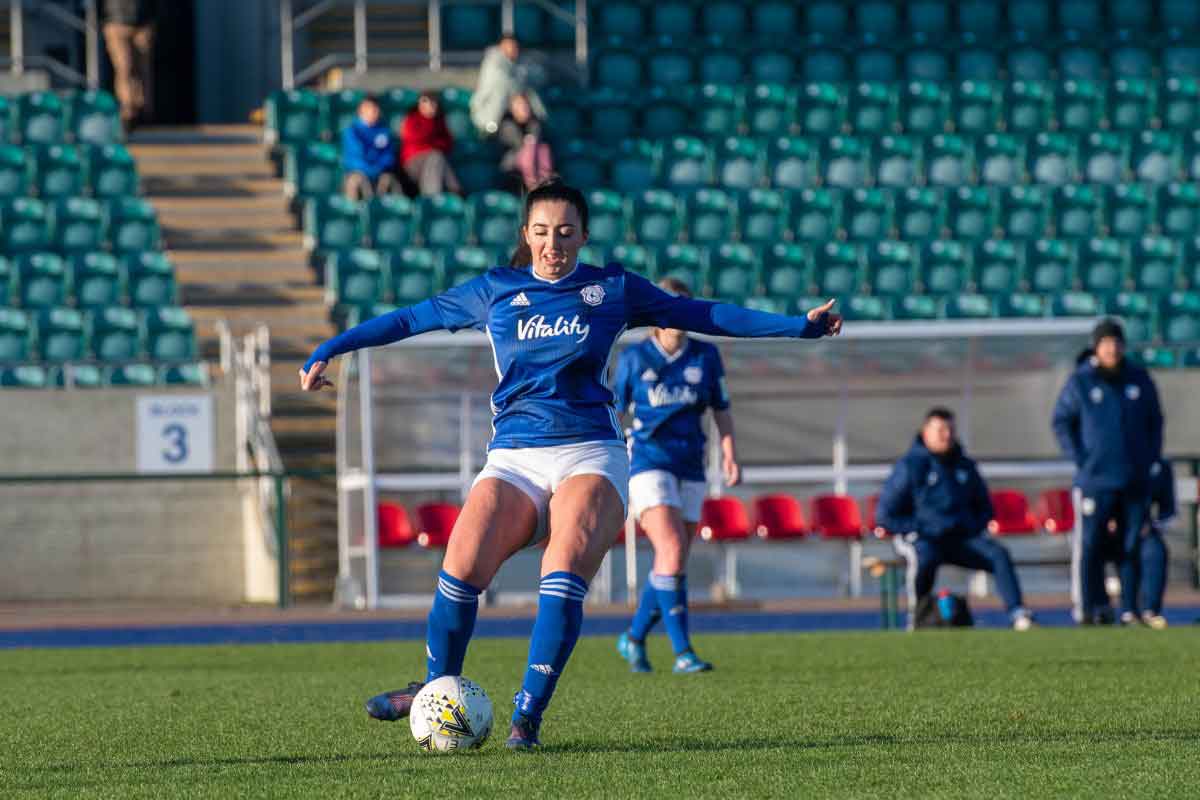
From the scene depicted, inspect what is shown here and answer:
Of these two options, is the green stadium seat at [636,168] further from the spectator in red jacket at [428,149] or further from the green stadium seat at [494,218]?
the spectator in red jacket at [428,149]

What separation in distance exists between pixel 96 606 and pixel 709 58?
10.1m

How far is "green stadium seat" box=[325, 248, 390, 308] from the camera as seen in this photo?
20.7 m

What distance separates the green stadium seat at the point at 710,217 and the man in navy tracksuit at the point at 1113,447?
8444mm

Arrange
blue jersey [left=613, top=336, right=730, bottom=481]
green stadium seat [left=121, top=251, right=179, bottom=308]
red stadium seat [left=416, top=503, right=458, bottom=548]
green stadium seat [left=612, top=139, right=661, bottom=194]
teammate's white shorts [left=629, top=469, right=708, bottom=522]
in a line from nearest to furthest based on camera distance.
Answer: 1. teammate's white shorts [left=629, top=469, right=708, bottom=522]
2. blue jersey [left=613, top=336, right=730, bottom=481]
3. red stadium seat [left=416, top=503, right=458, bottom=548]
4. green stadium seat [left=121, top=251, right=179, bottom=308]
5. green stadium seat [left=612, top=139, right=661, bottom=194]

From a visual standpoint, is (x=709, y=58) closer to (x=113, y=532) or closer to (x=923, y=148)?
(x=923, y=148)

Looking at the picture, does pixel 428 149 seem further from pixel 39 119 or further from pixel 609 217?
pixel 39 119

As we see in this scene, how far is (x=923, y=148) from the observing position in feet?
75.7

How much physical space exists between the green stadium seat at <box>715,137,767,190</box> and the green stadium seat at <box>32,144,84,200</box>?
273 inches

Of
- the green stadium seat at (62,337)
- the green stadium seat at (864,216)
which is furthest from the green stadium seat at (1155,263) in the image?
the green stadium seat at (62,337)

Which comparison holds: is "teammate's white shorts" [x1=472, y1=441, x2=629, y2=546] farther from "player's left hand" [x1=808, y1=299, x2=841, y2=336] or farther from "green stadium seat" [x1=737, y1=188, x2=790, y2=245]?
"green stadium seat" [x1=737, y1=188, x2=790, y2=245]

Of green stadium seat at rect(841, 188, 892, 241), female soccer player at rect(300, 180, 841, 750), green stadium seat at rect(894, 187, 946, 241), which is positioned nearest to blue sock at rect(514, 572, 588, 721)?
female soccer player at rect(300, 180, 841, 750)

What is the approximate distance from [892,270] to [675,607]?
1161cm

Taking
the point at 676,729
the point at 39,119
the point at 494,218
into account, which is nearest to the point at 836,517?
the point at 494,218

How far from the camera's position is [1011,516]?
18406mm
